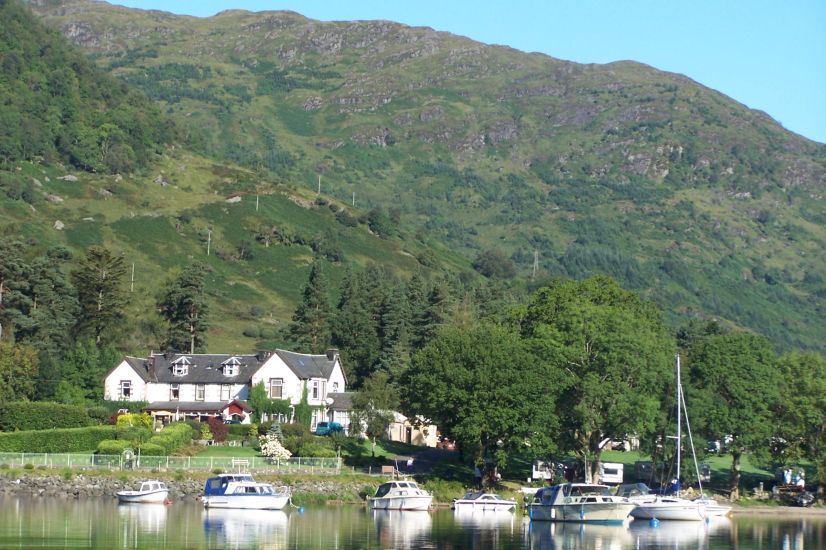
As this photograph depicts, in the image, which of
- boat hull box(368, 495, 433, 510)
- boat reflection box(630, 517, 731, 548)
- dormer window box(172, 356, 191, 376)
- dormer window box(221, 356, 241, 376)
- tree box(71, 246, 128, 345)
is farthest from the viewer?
tree box(71, 246, 128, 345)

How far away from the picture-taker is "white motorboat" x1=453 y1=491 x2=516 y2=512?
82.6 m

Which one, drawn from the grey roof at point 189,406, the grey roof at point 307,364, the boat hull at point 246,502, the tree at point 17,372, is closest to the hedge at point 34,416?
the tree at point 17,372

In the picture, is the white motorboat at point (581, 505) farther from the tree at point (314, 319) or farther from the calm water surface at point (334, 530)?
the tree at point (314, 319)

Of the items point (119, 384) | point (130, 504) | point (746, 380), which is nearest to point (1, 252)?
point (119, 384)

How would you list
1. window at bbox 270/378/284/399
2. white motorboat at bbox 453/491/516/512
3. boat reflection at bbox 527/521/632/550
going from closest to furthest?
boat reflection at bbox 527/521/632/550
white motorboat at bbox 453/491/516/512
window at bbox 270/378/284/399

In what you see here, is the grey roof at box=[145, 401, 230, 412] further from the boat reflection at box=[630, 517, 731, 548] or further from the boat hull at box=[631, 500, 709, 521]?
the boat reflection at box=[630, 517, 731, 548]

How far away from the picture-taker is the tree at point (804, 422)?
95.6 metres

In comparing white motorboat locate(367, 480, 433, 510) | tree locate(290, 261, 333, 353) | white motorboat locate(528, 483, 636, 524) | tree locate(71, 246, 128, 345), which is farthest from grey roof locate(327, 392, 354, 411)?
white motorboat locate(528, 483, 636, 524)

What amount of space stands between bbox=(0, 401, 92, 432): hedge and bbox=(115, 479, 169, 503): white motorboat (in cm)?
2084

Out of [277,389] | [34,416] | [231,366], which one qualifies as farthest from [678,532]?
[231,366]

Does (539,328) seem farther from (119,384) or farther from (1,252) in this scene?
(1,252)

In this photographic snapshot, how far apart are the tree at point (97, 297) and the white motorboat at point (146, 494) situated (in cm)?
5083

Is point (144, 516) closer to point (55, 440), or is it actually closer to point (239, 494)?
point (239, 494)

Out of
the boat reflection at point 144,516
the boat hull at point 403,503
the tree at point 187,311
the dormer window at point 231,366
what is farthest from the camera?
the tree at point 187,311
